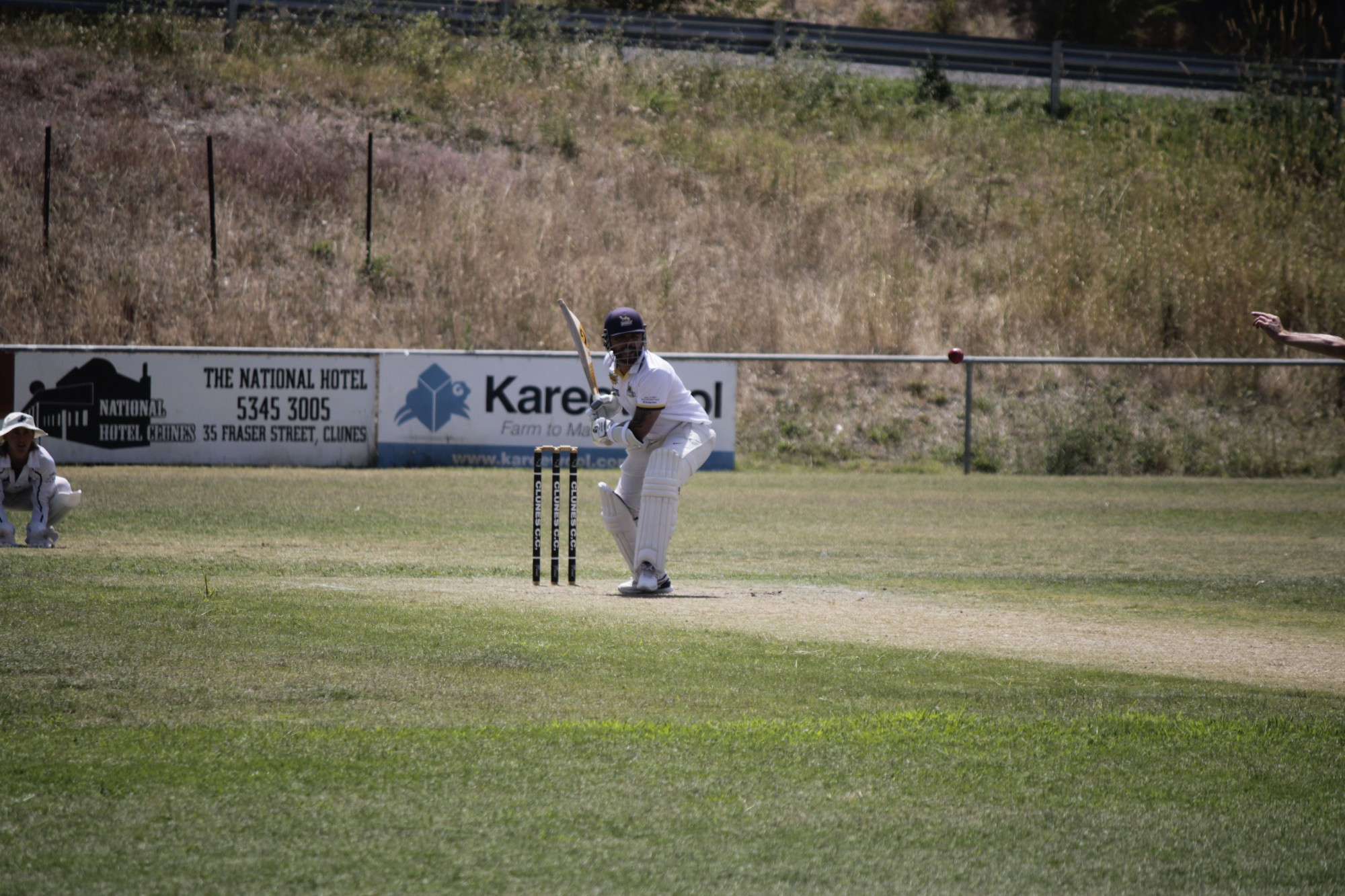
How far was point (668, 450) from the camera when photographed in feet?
30.5

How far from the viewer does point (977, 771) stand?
4.80m

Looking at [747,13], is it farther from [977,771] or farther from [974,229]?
[977,771]

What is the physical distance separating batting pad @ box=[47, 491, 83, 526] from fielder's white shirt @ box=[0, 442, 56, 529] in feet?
0.15

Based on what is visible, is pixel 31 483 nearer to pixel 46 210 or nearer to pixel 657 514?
pixel 657 514

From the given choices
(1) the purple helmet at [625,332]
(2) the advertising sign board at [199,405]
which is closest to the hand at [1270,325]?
(1) the purple helmet at [625,332]

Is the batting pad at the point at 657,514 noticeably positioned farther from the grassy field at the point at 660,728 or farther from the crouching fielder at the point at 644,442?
the grassy field at the point at 660,728

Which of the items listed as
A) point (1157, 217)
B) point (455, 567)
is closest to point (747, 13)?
point (1157, 217)

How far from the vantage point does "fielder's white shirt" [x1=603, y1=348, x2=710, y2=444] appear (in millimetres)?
9344

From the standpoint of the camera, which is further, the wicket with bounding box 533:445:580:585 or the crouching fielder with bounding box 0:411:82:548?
the crouching fielder with bounding box 0:411:82:548

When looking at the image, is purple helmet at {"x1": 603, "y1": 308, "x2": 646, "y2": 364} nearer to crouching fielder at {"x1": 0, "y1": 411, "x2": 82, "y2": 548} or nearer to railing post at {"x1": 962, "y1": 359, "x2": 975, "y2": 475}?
crouching fielder at {"x1": 0, "y1": 411, "x2": 82, "y2": 548}

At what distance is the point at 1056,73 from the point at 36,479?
31.3 metres

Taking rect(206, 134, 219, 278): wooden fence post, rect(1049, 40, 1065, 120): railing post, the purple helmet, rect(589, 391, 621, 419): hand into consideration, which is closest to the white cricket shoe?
rect(589, 391, 621, 419): hand

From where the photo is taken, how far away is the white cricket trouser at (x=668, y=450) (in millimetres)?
9383

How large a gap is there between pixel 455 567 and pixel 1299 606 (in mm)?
6580
